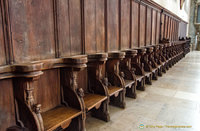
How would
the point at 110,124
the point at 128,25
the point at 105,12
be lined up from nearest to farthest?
the point at 110,124 < the point at 105,12 < the point at 128,25

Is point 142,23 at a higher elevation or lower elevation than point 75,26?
higher

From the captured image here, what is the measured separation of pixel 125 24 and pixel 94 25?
49.3 inches

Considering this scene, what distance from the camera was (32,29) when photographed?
173cm

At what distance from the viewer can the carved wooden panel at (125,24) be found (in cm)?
355

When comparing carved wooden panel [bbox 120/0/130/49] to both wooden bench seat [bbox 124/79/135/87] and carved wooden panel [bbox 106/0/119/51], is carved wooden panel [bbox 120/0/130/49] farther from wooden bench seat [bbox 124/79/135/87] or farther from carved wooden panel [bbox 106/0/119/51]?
wooden bench seat [bbox 124/79/135/87]

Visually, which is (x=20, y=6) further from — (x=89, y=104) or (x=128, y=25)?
(x=128, y=25)

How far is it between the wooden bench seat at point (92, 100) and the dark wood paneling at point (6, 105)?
847 millimetres

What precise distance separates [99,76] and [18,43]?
1.27 metres

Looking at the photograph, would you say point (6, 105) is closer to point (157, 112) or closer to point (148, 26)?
point (157, 112)

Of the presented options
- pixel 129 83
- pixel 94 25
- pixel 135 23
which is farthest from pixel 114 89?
pixel 135 23

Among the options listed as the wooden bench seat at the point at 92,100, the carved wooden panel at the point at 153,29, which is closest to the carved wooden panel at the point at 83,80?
the wooden bench seat at the point at 92,100

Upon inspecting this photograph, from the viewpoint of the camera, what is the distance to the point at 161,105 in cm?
310

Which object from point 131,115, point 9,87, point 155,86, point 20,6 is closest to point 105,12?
point 20,6

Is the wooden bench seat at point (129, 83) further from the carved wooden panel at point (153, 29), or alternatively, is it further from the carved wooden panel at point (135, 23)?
the carved wooden panel at point (153, 29)
